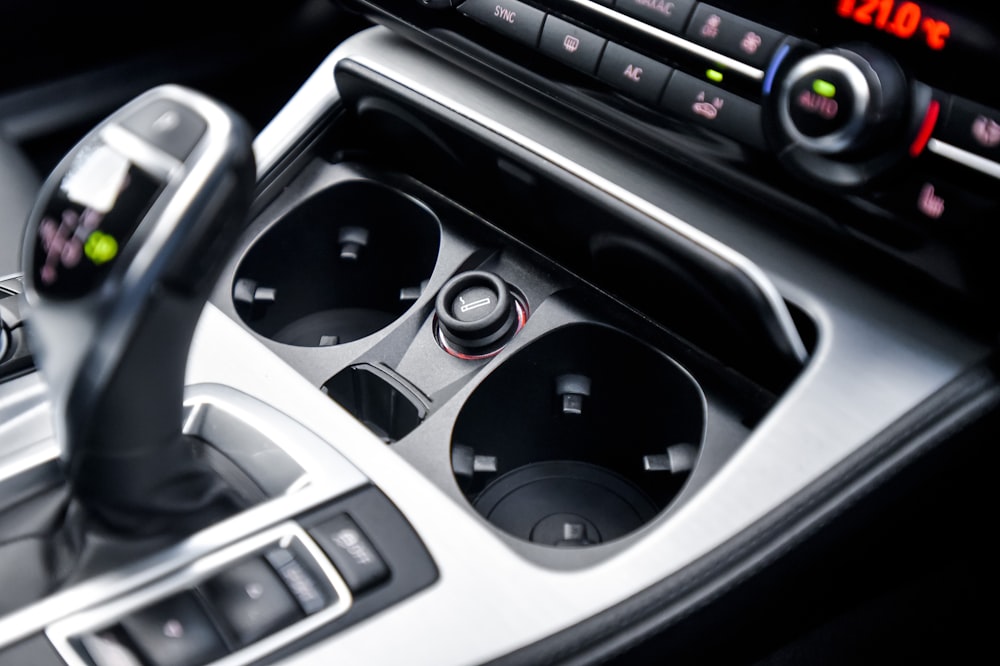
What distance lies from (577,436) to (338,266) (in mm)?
285

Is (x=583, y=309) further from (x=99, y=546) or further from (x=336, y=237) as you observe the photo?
(x=99, y=546)

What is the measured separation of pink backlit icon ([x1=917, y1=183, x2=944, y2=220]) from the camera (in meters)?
0.59

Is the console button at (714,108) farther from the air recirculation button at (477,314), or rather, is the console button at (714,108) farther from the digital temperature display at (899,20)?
the air recirculation button at (477,314)

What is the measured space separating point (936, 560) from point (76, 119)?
3.68ft

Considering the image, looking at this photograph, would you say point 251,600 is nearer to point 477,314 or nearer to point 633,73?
point 477,314

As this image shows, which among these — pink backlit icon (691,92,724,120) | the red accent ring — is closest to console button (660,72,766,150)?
pink backlit icon (691,92,724,120)

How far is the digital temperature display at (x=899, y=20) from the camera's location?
0.56 metres

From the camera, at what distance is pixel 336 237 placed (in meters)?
0.92

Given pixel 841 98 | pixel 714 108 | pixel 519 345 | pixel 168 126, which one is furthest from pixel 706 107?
pixel 168 126

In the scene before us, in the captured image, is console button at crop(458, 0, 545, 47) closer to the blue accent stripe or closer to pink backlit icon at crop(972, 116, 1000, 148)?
the blue accent stripe

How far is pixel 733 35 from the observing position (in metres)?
0.65

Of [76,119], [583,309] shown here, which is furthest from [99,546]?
[76,119]

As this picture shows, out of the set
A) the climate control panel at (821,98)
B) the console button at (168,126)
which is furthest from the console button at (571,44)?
the console button at (168,126)

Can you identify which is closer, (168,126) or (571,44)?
(168,126)
